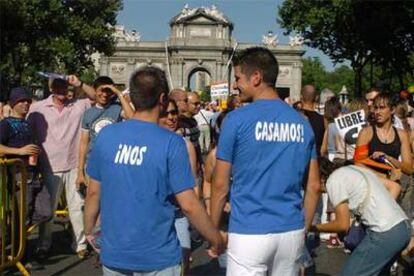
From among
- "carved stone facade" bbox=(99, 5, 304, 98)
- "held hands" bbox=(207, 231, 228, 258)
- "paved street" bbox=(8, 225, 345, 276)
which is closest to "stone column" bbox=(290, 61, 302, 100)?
"carved stone facade" bbox=(99, 5, 304, 98)

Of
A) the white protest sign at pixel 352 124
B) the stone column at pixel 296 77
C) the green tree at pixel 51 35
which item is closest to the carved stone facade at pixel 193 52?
the stone column at pixel 296 77

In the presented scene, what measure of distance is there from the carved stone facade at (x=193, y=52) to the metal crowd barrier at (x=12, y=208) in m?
91.9

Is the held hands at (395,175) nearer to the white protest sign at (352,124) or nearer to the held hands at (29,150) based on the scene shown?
the white protest sign at (352,124)

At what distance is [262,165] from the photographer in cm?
420

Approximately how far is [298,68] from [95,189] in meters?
99.2

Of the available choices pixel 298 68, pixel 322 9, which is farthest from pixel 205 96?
pixel 322 9

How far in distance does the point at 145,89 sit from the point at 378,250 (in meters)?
2.11

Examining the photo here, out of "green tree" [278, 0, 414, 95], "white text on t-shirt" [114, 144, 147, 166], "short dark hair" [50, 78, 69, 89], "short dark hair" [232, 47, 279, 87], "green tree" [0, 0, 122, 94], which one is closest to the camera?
"white text on t-shirt" [114, 144, 147, 166]

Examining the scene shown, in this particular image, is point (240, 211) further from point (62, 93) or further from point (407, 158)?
point (62, 93)

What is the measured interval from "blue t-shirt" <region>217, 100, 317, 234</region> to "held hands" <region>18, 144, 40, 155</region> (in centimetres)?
394

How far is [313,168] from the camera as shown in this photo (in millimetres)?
4531

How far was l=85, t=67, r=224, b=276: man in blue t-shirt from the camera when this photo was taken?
394cm

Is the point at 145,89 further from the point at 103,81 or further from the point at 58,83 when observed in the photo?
the point at 58,83

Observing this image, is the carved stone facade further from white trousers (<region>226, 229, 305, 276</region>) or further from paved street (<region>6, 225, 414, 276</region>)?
white trousers (<region>226, 229, 305, 276</region>)
